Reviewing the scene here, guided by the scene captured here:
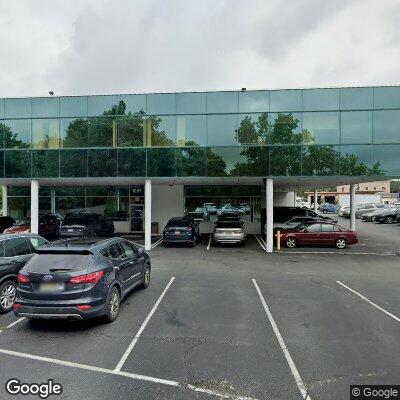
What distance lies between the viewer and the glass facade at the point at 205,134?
1611cm

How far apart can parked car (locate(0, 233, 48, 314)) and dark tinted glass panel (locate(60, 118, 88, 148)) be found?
10.1m

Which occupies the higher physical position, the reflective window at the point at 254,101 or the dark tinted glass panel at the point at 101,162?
the reflective window at the point at 254,101

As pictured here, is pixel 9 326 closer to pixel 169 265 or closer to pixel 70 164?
pixel 169 265

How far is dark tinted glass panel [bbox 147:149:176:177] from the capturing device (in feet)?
56.6

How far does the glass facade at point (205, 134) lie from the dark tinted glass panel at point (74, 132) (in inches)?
2.1

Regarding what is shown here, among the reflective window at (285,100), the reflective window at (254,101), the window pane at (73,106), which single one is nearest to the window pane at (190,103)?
the reflective window at (254,101)

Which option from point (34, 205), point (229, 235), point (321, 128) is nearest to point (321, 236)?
point (229, 235)

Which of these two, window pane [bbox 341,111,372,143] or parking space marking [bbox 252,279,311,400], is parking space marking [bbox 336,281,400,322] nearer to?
parking space marking [bbox 252,279,311,400]

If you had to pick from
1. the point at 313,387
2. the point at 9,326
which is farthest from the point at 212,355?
the point at 9,326

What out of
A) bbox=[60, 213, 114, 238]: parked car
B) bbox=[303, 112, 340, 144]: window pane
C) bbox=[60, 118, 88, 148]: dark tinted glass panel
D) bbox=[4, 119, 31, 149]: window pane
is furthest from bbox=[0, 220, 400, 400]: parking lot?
bbox=[4, 119, 31, 149]: window pane

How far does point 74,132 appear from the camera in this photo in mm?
17766

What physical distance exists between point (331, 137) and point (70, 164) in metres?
13.5

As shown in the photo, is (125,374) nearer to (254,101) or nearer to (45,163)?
(254,101)

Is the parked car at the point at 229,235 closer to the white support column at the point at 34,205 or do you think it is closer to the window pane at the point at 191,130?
the window pane at the point at 191,130
